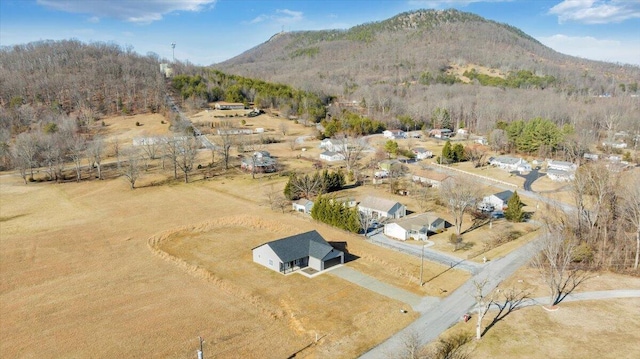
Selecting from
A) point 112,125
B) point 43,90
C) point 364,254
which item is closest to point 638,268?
point 364,254

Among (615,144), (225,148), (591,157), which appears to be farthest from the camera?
(615,144)

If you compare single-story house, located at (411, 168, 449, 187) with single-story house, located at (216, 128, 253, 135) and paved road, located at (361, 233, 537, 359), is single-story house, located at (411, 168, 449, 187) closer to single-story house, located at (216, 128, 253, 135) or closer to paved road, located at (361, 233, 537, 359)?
paved road, located at (361, 233, 537, 359)

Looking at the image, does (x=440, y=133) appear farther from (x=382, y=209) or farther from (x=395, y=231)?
(x=395, y=231)

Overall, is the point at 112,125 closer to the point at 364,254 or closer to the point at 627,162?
the point at 364,254

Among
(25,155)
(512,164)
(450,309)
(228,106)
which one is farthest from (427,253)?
(228,106)

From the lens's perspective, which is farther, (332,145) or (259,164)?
(332,145)

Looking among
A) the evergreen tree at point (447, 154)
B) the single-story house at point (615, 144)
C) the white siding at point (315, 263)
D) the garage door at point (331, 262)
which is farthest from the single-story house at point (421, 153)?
the white siding at point (315, 263)

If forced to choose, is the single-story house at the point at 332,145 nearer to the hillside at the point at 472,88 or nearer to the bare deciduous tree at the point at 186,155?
the bare deciduous tree at the point at 186,155
